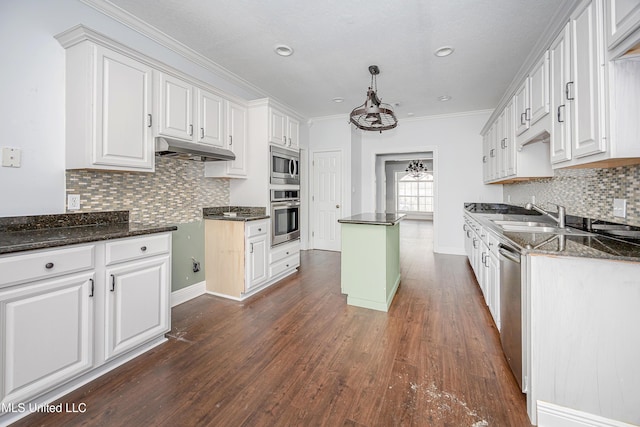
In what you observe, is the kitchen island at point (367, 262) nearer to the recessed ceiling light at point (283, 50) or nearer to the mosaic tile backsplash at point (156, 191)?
the mosaic tile backsplash at point (156, 191)

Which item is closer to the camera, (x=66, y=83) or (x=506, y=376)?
(x=506, y=376)

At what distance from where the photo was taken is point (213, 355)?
80.8 inches

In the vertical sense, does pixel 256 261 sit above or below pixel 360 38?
below

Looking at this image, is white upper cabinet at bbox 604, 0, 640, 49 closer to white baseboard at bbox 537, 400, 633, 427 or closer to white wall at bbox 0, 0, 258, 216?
white baseboard at bbox 537, 400, 633, 427

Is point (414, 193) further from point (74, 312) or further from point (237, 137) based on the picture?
point (74, 312)

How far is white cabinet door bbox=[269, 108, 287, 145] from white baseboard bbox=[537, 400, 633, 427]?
11.0 feet

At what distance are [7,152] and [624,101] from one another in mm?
3551

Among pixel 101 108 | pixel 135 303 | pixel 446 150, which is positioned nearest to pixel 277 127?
pixel 101 108

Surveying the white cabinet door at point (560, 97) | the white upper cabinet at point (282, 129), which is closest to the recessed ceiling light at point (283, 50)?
the white upper cabinet at point (282, 129)

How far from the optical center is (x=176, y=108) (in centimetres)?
261

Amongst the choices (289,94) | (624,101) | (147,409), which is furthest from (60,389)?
(289,94)

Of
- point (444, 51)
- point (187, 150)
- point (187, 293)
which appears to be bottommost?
point (187, 293)

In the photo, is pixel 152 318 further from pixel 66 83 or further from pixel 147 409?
pixel 66 83

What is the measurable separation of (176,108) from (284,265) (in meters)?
2.26
